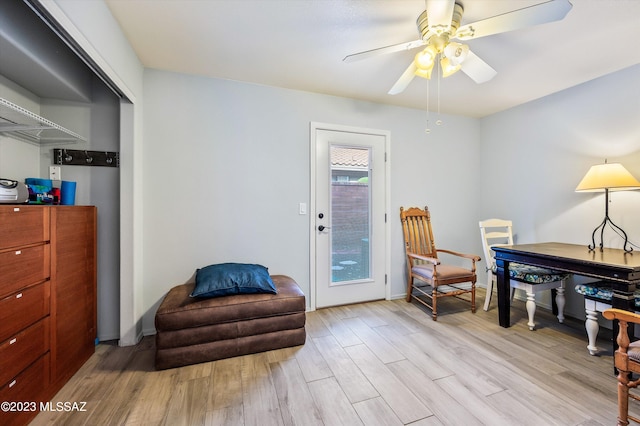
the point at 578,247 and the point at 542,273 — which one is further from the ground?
the point at 578,247

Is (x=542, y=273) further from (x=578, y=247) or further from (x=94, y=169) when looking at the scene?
(x=94, y=169)

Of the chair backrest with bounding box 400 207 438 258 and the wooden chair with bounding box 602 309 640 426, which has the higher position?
the chair backrest with bounding box 400 207 438 258

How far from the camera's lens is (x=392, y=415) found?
150 centimetres

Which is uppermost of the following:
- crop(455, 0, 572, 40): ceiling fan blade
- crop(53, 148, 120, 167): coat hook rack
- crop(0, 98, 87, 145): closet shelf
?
crop(455, 0, 572, 40): ceiling fan blade

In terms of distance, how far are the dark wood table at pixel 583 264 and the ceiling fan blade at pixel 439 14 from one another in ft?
6.50

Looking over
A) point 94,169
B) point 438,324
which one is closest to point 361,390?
point 438,324

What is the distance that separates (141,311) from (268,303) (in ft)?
4.04

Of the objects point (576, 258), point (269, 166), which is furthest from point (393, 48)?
point (576, 258)

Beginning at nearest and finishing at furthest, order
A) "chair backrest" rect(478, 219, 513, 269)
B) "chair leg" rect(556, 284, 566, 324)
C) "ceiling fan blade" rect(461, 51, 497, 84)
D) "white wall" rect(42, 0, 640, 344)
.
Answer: "ceiling fan blade" rect(461, 51, 497, 84)
"white wall" rect(42, 0, 640, 344)
"chair leg" rect(556, 284, 566, 324)
"chair backrest" rect(478, 219, 513, 269)

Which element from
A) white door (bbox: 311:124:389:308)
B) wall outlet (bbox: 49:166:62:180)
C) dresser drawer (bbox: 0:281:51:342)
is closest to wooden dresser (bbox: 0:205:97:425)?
dresser drawer (bbox: 0:281:51:342)

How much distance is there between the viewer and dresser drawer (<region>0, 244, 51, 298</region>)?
130cm

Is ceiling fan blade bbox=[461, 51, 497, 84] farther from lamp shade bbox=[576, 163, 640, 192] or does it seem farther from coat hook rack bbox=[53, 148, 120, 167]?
coat hook rack bbox=[53, 148, 120, 167]

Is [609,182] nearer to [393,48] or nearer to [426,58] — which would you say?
[426,58]

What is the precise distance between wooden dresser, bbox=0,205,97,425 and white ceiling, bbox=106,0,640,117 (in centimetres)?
145
